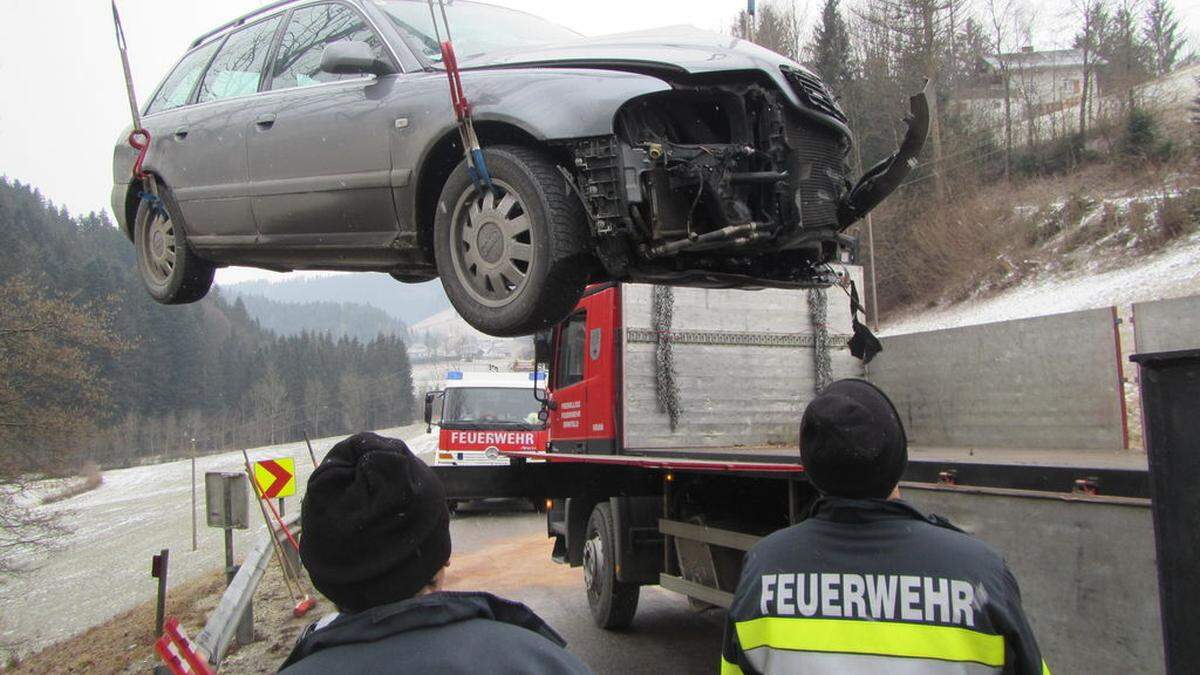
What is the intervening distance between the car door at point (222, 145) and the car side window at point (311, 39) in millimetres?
112

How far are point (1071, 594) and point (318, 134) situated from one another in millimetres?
3134

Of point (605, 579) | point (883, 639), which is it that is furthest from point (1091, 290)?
point (883, 639)

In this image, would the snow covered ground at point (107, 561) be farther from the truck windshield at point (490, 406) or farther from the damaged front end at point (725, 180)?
the damaged front end at point (725, 180)

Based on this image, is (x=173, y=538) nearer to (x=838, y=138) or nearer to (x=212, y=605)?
(x=212, y=605)

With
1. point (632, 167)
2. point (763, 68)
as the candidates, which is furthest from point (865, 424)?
point (763, 68)

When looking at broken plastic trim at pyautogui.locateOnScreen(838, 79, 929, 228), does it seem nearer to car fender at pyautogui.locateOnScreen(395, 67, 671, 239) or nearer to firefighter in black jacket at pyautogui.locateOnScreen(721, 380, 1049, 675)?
car fender at pyautogui.locateOnScreen(395, 67, 671, 239)

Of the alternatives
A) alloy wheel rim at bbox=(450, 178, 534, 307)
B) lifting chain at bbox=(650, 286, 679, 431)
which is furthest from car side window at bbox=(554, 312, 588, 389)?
alloy wheel rim at bbox=(450, 178, 534, 307)

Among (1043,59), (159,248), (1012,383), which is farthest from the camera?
(1043,59)

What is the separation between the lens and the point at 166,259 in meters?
4.41

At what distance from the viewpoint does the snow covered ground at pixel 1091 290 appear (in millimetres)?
19203

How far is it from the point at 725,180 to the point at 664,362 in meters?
3.90

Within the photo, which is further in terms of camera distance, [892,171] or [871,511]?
[892,171]

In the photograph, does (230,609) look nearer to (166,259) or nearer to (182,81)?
(166,259)

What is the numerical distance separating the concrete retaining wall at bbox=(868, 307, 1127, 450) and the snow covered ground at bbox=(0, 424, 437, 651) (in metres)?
7.20
